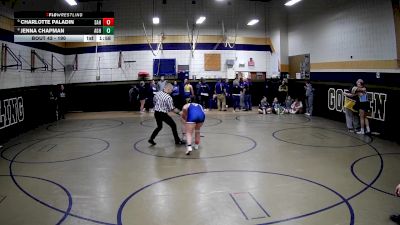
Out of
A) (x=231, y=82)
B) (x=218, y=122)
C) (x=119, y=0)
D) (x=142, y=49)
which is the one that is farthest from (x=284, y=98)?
(x=119, y=0)

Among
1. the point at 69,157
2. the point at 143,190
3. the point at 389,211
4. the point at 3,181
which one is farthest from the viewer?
the point at 69,157

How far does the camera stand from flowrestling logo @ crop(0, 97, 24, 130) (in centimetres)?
1023

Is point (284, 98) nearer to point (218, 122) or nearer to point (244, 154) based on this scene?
point (218, 122)

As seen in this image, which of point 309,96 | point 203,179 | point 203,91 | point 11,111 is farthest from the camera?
point 203,91

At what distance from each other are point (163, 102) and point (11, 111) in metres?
5.39

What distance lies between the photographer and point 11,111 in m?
10.8

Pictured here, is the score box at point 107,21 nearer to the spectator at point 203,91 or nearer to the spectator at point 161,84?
the spectator at point 161,84

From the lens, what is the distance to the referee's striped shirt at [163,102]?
29.6 feet

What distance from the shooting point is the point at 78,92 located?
18578 mm

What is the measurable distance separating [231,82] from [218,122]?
6221mm

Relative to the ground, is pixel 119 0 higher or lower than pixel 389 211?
higher

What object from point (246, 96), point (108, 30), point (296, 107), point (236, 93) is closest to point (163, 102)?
point (108, 30)

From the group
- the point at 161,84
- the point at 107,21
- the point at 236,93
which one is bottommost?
the point at 236,93
